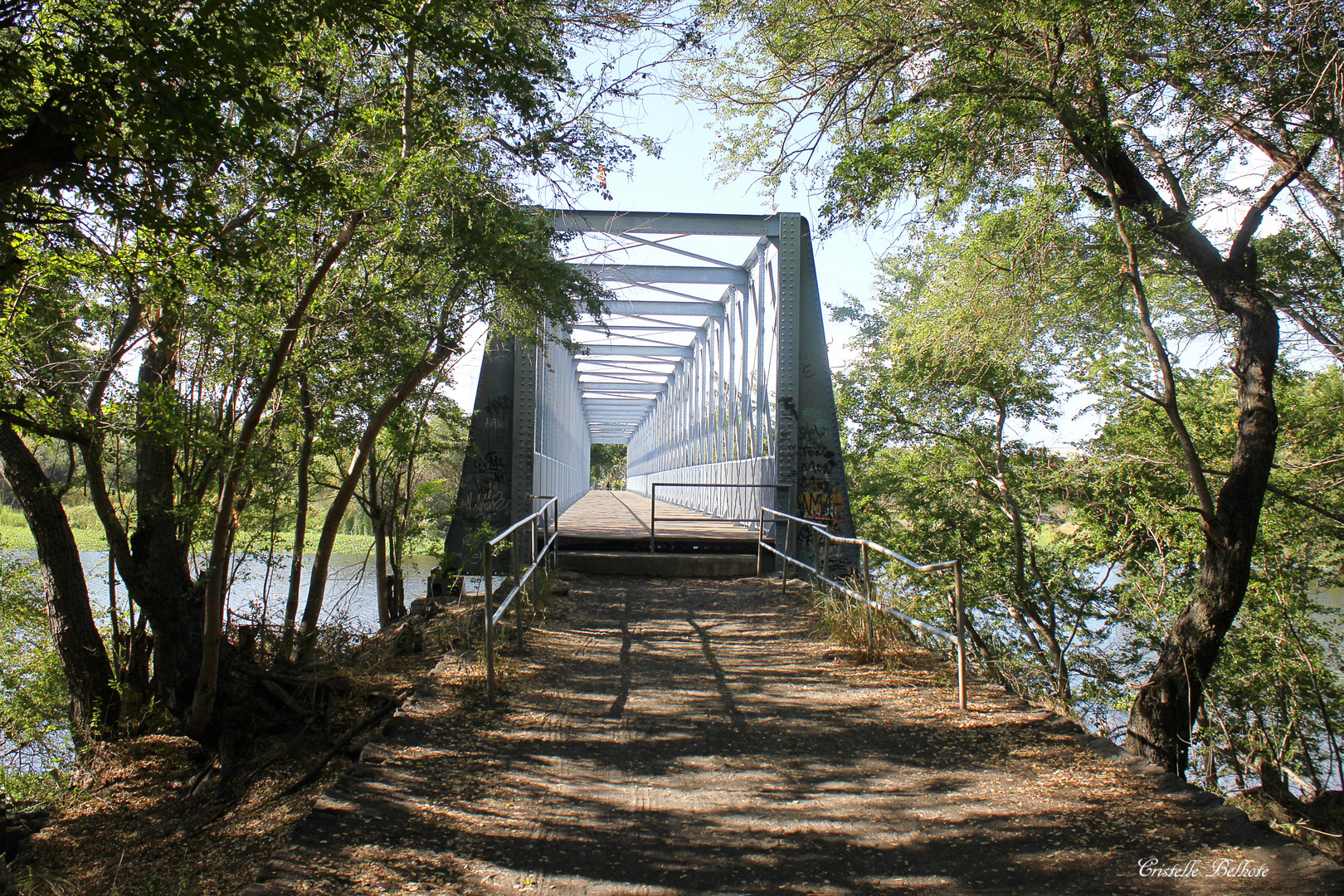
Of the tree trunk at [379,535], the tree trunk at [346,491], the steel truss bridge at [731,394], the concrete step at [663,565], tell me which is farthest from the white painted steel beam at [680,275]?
the tree trunk at [346,491]

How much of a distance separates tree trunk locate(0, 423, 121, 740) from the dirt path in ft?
12.4

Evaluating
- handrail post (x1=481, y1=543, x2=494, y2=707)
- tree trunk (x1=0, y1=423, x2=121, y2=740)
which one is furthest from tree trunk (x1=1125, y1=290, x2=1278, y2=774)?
tree trunk (x1=0, y1=423, x2=121, y2=740)

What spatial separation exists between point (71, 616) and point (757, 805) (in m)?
6.51

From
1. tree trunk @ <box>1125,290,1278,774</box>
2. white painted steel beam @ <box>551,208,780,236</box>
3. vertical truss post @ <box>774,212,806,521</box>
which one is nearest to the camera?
tree trunk @ <box>1125,290,1278,774</box>

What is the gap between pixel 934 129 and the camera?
6801 mm

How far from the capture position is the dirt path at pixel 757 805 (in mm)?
3006

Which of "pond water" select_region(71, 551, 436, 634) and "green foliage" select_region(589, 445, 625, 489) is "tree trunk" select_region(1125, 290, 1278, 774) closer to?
"pond water" select_region(71, 551, 436, 634)

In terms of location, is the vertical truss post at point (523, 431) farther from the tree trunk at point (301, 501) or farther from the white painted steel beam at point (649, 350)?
the white painted steel beam at point (649, 350)

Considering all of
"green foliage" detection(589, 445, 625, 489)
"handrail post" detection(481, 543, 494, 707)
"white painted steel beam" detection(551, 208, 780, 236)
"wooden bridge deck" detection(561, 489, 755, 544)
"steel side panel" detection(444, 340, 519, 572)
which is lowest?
"handrail post" detection(481, 543, 494, 707)

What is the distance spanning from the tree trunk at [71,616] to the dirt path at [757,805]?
3.77 meters

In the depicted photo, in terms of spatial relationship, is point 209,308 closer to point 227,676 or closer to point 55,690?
point 227,676

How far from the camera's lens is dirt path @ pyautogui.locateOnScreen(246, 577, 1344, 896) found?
9.86 feet

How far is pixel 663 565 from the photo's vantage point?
11.7m

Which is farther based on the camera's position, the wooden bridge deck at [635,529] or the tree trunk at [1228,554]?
the wooden bridge deck at [635,529]
